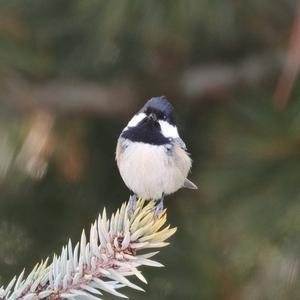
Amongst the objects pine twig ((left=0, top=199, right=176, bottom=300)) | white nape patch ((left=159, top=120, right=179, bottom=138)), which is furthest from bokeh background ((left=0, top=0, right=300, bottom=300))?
pine twig ((left=0, top=199, right=176, bottom=300))

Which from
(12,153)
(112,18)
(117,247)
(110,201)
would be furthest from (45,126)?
(117,247)

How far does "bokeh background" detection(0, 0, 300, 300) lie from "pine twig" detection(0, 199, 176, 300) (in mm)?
854

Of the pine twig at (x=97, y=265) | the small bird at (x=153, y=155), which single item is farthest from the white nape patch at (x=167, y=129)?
the pine twig at (x=97, y=265)

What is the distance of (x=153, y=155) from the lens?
157 cm

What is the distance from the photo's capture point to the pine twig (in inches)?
36.6

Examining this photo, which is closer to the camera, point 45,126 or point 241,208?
point 241,208

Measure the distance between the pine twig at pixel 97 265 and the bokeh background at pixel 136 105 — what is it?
0.85m

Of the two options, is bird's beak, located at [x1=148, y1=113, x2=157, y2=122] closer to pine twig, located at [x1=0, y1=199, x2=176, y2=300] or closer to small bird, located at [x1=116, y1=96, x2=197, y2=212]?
small bird, located at [x1=116, y1=96, x2=197, y2=212]

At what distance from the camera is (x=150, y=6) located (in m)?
2.14

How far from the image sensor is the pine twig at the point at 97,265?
3.05ft

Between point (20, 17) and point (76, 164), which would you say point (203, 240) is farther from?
point (20, 17)

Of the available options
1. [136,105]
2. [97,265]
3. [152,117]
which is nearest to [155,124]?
[152,117]

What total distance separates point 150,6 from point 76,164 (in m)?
0.53

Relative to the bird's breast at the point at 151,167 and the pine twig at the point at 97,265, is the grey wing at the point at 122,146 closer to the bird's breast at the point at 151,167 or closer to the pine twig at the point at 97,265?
the bird's breast at the point at 151,167
